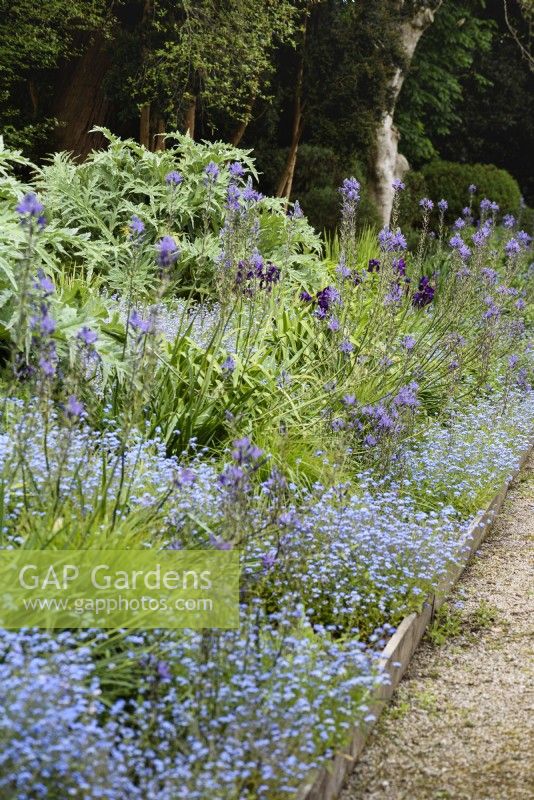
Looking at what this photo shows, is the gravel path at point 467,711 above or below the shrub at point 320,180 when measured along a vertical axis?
below

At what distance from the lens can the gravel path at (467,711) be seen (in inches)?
112

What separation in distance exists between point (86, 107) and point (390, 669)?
9.84 metres

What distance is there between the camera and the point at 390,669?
10.9 feet

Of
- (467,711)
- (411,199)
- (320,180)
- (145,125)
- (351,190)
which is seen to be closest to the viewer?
(467,711)

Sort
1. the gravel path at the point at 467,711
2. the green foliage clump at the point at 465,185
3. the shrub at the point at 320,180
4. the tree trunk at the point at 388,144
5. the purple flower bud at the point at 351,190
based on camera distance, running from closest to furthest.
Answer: the gravel path at the point at 467,711 < the purple flower bud at the point at 351,190 < the shrub at the point at 320,180 < the tree trunk at the point at 388,144 < the green foliage clump at the point at 465,185

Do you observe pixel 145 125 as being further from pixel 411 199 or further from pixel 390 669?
pixel 390 669

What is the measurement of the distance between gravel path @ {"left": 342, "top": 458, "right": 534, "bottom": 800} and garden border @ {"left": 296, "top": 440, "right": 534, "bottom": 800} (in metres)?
0.05

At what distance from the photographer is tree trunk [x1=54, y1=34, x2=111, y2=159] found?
11719 millimetres

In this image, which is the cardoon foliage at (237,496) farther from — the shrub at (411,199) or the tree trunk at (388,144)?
the shrub at (411,199)

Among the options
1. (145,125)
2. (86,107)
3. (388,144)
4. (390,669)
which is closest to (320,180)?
(388,144)

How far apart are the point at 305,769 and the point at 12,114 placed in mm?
10525

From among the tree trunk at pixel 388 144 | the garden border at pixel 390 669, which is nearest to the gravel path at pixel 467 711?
A: the garden border at pixel 390 669

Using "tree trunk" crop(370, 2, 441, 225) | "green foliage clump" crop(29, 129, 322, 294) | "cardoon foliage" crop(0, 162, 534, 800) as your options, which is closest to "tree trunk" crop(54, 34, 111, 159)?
"green foliage clump" crop(29, 129, 322, 294)

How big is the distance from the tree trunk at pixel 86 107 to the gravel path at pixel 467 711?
869 cm
